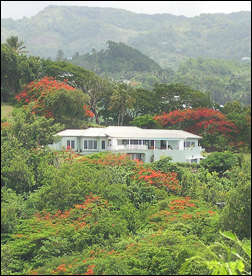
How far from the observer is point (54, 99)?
126 ft

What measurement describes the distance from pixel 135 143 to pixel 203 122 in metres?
7.29

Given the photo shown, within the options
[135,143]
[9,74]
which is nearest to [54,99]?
[9,74]

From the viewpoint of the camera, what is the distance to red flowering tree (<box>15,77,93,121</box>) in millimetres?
38781

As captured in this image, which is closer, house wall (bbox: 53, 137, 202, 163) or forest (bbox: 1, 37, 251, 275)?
forest (bbox: 1, 37, 251, 275)

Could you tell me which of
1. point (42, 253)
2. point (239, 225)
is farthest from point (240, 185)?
point (42, 253)

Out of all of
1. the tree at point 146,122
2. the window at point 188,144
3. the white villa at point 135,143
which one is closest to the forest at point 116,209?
the white villa at point 135,143

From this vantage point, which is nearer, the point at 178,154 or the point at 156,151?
the point at 156,151

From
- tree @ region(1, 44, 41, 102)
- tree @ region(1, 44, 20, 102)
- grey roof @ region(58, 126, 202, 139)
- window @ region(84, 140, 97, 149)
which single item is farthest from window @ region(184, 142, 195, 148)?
tree @ region(1, 44, 20, 102)

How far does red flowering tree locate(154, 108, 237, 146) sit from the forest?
0.17m

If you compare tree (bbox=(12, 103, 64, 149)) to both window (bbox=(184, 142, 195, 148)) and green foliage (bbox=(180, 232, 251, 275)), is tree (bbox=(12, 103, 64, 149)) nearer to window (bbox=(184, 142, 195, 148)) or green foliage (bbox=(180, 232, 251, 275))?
window (bbox=(184, 142, 195, 148))

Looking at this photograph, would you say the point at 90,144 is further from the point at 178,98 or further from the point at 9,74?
the point at 178,98

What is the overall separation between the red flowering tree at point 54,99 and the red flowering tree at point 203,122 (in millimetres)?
7519

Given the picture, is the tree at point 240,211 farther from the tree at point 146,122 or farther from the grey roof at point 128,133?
the tree at point 146,122

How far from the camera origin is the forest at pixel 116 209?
54.4 ft
